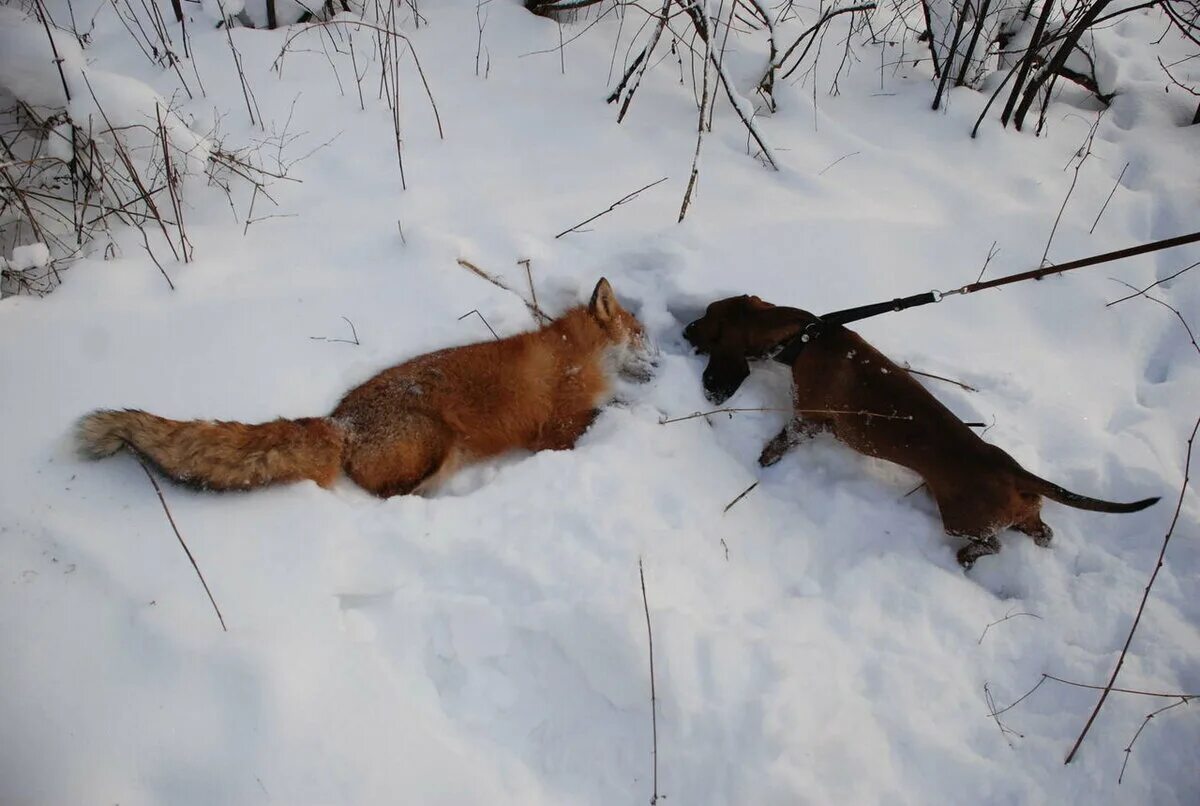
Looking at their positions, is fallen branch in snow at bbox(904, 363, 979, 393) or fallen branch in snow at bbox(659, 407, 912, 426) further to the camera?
fallen branch in snow at bbox(904, 363, 979, 393)

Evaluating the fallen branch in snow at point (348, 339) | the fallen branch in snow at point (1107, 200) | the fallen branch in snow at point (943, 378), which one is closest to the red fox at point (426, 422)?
the fallen branch in snow at point (348, 339)

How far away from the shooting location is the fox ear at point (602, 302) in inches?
165

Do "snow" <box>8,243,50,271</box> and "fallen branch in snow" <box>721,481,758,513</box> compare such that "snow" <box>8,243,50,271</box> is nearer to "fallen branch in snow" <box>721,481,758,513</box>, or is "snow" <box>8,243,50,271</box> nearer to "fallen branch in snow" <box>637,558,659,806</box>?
"fallen branch in snow" <box>637,558,659,806</box>

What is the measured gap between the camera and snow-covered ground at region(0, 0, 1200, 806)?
2.51 metres

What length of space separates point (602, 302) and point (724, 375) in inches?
36.4

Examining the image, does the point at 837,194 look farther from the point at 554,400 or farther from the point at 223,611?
the point at 223,611

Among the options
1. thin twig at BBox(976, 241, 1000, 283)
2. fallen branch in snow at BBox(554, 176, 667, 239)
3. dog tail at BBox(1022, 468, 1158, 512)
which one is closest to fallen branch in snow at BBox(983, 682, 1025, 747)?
dog tail at BBox(1022, 468, 1158, 512)

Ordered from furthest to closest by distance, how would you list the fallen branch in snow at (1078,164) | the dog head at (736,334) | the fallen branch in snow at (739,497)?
the fallen branch in snow at (1078,164), the dog head at (736,334), the fallen branch in snow at (739,497)

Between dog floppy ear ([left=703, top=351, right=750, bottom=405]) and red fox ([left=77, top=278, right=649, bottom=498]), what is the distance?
484 mm

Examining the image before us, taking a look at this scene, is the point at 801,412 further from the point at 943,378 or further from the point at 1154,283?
the point at 1154,283

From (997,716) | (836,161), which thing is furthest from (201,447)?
(836,161)

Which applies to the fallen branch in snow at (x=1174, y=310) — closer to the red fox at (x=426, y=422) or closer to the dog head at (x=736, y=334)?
the dog head at (x=736, y=334)

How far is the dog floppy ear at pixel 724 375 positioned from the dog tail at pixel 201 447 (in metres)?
2.40

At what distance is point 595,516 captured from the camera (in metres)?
3.29
